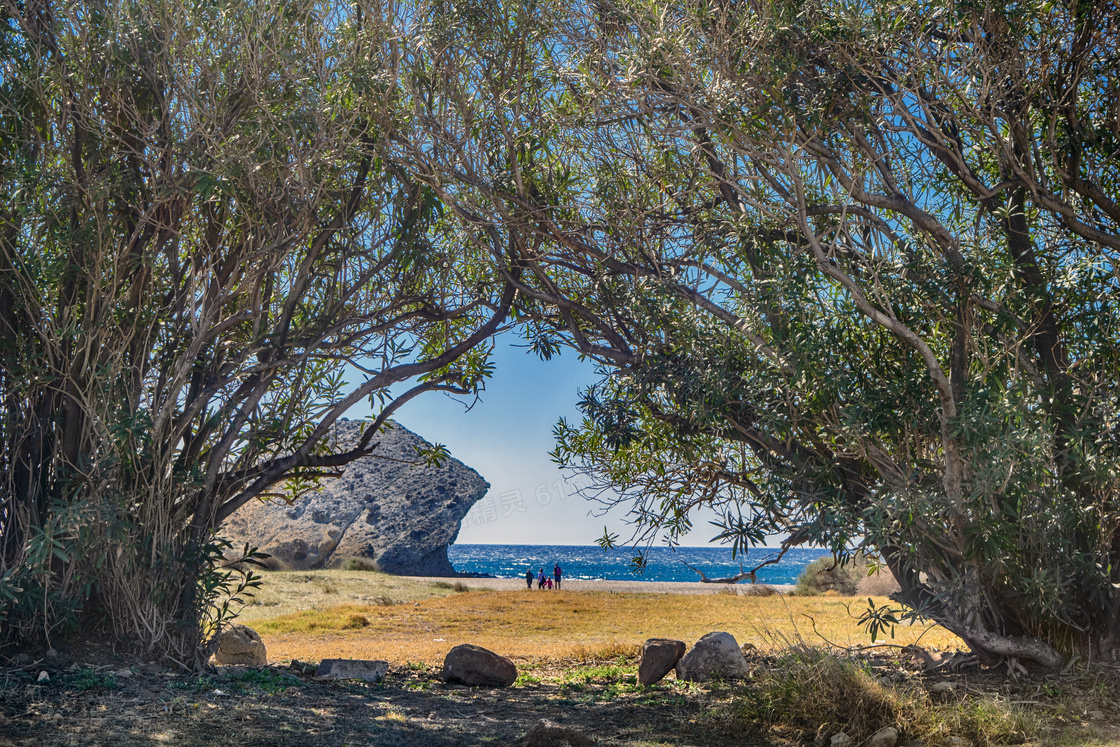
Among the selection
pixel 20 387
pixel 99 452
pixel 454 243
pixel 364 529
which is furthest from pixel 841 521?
pixel 364 529

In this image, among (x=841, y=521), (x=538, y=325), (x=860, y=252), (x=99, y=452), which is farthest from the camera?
(x=538, y=325)

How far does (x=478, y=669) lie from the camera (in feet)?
28.0

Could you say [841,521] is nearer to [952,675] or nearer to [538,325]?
[952,675]

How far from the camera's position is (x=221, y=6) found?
6.75m

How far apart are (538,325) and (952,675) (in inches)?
210

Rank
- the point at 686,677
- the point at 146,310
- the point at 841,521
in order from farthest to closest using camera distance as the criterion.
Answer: the point at 686,677
the point at 146,310
the point at 841,521

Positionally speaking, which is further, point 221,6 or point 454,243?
point 454,243

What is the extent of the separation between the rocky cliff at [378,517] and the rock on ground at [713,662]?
29.4 metres

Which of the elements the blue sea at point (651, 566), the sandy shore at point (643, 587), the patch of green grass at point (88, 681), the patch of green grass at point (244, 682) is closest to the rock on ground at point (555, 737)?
the patch of green grass at point (244, 682)

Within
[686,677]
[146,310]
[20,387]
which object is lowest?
[686,677]

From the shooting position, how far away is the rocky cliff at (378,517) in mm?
36250

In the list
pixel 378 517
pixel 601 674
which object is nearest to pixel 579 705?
pixel 601 674

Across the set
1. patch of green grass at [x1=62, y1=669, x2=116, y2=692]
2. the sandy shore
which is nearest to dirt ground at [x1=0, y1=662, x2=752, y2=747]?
patch of green grass at [x1=62, y1=669, x2=116, y2=692]

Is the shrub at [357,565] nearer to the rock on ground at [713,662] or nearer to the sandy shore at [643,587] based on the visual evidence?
the sandy shore at [643,587]
